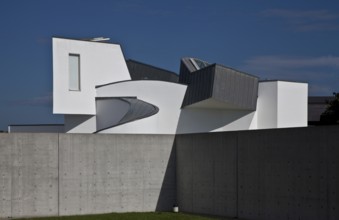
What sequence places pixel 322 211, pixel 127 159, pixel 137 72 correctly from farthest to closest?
pixel 137 72
pixel 127 159
pixel 322 211

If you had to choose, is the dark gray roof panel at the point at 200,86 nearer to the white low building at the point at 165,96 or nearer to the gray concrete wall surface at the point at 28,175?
the white low building at the point at 165,96

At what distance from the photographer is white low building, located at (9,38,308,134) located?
77.1ft

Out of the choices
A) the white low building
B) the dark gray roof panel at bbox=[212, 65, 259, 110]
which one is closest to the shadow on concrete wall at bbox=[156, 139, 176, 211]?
the white low building

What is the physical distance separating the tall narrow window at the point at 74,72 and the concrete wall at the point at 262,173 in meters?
8.99

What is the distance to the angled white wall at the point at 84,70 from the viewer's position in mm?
24531

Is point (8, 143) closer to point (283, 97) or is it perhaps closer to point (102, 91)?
point (102, 91)

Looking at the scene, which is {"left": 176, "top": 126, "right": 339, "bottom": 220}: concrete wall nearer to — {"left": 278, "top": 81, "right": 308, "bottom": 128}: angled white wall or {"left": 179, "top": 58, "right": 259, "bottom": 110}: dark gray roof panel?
{"left": 179, "top": 58, "right": 259, "bottom": 110}: dark gray roof panel

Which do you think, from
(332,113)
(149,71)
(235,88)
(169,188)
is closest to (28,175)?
(169,188)

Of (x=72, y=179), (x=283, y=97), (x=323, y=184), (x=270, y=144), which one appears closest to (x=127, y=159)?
(x=72, y=179)

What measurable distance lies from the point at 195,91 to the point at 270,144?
10.3 m

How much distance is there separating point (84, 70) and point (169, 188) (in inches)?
382

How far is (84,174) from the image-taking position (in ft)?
53.9

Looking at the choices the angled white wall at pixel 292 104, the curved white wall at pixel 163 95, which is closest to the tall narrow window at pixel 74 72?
the curved white wall at pixel 163 95

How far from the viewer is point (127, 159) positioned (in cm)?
1717
